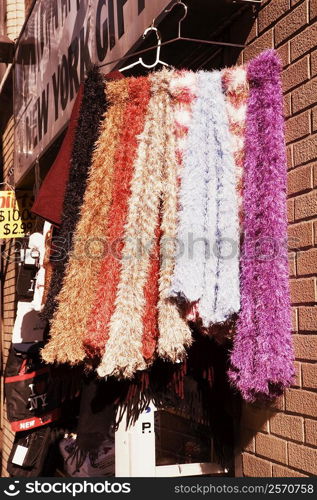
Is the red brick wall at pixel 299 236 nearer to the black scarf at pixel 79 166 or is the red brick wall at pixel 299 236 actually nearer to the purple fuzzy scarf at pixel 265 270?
the purple fuzzy scarf at pixel 265 270

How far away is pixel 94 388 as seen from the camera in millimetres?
2227

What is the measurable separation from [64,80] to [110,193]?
87.6 inches

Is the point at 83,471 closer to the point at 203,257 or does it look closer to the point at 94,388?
the point at 94,388

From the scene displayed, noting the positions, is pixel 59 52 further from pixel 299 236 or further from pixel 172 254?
pixel 299 236

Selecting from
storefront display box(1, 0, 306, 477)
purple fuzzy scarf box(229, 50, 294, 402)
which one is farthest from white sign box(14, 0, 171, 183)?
purple fuzzy scarf box(229, 50, 294, 402)

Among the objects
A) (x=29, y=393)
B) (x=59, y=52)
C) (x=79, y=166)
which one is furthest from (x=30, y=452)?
(x=59, y=52)

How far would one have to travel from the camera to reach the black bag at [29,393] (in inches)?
149

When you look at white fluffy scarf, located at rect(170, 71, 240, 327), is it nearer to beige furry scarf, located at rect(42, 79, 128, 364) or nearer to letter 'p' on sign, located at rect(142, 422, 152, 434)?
beige furry scarf, located at rect(42, 79, 128, 364)

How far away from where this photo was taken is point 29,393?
12.8 feet

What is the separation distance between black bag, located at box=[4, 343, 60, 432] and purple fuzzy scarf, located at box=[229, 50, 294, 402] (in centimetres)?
215

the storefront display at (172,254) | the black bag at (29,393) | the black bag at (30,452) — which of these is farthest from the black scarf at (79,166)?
the black bag at (30,452)

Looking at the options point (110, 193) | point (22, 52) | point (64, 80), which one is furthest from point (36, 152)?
point (110, 193)

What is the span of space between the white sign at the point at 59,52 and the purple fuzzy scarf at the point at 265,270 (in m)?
0.89

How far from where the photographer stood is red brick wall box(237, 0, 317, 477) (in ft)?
6.36
